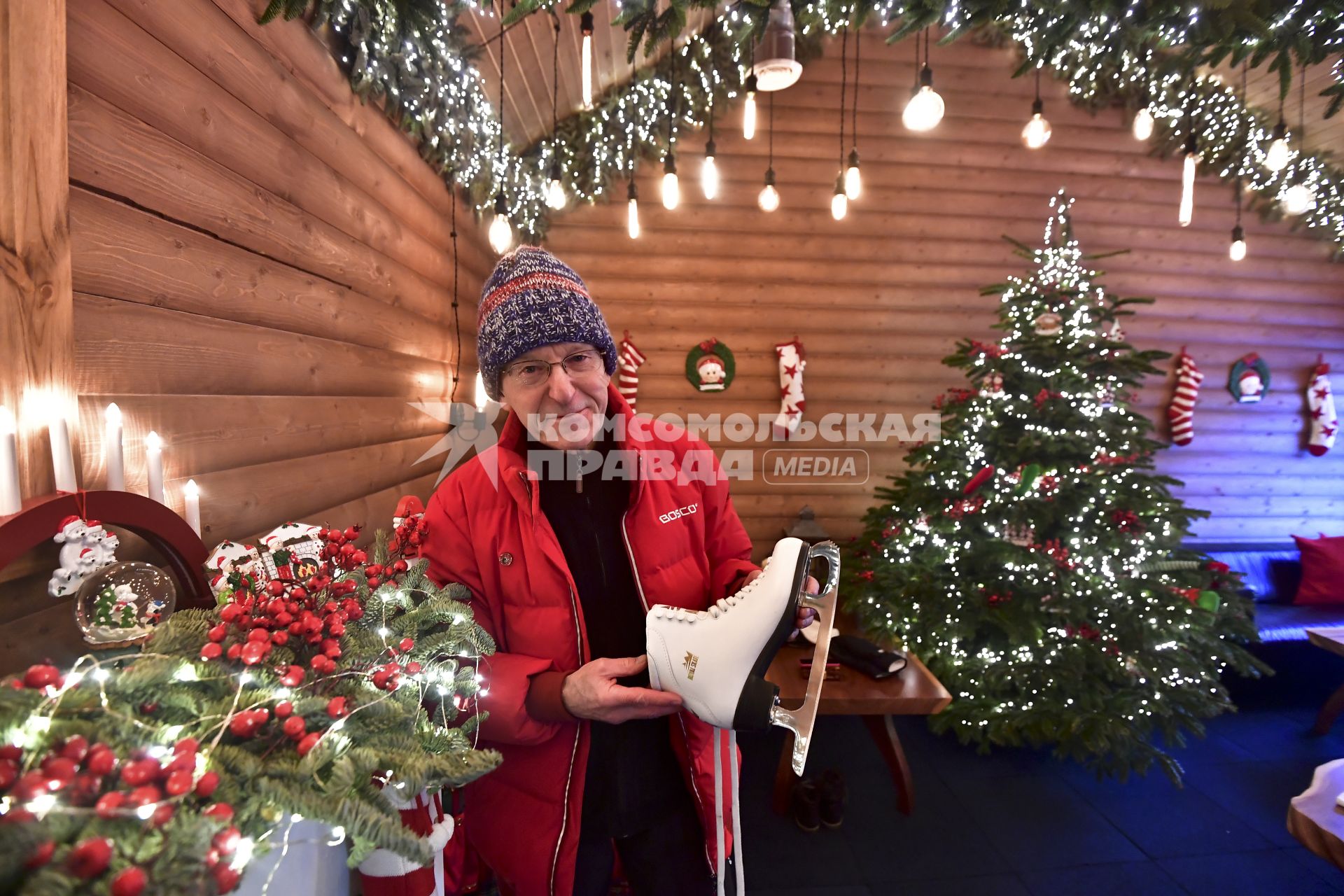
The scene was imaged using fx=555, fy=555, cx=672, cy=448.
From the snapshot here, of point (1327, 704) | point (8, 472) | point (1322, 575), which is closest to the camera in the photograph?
point (8, 472)

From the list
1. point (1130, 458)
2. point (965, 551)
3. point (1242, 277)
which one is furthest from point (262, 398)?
point (1242, 277)

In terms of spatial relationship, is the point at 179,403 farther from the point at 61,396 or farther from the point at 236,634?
the point at 236,634

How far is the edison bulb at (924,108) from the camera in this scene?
6.43 ft

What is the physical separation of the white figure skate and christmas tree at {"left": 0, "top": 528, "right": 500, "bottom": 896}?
1.00 ft

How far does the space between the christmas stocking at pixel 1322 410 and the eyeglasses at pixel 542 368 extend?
5.88 metres

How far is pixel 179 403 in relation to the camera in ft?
3.47

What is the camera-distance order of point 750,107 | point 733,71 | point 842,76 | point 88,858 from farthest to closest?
point 842,76 → point 733,71 → point 750,107 → point 88,858

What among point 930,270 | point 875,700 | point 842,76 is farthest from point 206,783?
point 842,76

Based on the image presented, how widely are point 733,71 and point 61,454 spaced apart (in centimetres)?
405

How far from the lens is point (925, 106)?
1980 millimetres

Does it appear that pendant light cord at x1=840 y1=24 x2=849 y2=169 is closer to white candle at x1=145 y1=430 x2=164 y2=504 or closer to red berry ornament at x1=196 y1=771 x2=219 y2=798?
white candle at x1=145 y1=430 x2=164 y2=504

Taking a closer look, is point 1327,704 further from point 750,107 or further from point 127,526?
→ point 127,526

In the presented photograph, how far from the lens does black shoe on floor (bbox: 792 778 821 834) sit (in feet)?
6.85

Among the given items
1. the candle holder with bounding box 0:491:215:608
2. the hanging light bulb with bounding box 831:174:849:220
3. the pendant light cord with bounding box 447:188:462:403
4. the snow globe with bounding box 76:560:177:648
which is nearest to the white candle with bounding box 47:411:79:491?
the candle holder with bounding box 0:491:215:608
